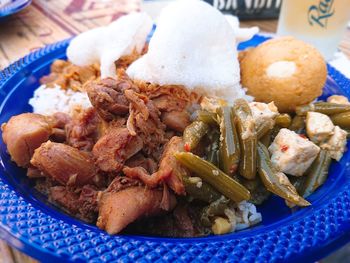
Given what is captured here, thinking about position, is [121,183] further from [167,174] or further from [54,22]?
[54,22]

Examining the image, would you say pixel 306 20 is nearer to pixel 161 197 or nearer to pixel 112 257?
pixel 161 197

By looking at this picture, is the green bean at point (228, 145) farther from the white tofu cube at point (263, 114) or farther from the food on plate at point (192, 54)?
the food on plate at point (192, 54)

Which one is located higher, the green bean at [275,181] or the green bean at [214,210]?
the green bean at [275,181]

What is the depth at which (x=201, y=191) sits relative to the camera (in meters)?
1.21

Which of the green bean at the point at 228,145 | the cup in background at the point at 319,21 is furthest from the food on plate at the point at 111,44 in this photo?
the cup in background at the point at 319,21

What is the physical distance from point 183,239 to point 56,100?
1.06 meters

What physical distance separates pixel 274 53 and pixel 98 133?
0.94 metres

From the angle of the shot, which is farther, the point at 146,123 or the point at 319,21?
the point at 319,21

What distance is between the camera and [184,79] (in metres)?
1.52

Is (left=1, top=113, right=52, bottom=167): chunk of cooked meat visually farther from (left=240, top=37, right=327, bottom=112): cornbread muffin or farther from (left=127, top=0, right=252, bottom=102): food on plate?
(left=240, top=37, right=327, bottom=112): cornbread muffin

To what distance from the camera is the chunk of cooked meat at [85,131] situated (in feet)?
4.43

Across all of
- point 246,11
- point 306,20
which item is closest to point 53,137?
point 306,20

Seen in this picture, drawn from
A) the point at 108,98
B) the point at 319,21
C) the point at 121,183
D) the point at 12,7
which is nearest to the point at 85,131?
the point at 108,98

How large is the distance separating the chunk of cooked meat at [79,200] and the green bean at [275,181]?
1.94ft
